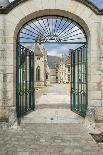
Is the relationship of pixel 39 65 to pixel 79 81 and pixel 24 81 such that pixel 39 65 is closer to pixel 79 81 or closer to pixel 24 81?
pixel 24 81

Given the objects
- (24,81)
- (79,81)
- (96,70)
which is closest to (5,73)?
(24,81)

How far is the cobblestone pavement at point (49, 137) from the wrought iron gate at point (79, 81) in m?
0.49

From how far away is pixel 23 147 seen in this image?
6.53 metres

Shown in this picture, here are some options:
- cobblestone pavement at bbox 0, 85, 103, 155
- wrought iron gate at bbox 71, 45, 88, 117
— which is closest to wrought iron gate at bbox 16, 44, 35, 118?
cobblestone pavement at bbox 0, 85, 103, 155

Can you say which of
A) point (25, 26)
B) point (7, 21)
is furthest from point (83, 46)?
point (7, 21)

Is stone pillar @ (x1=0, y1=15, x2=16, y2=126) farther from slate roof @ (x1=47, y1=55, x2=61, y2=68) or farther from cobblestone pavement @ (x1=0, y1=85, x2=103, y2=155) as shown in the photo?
slate roof @ (x1=47, y1=55, x2=61, y2=68)

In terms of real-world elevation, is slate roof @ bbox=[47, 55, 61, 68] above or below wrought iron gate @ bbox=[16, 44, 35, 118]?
above

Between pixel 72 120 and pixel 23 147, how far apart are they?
3143 millimetres

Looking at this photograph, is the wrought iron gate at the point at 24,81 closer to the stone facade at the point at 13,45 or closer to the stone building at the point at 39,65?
the stone facade at the point at 13,45

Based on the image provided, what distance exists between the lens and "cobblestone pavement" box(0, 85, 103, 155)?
6.29 meters

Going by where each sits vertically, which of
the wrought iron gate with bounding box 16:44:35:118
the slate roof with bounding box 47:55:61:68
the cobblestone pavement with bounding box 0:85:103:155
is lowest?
the cobblestone pavement with bounding box 0:85:103:155

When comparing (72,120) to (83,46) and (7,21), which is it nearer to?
(83,46)

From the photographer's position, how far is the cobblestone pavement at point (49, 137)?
20.6 feet

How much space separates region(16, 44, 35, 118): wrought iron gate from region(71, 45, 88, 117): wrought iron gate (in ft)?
6.15
